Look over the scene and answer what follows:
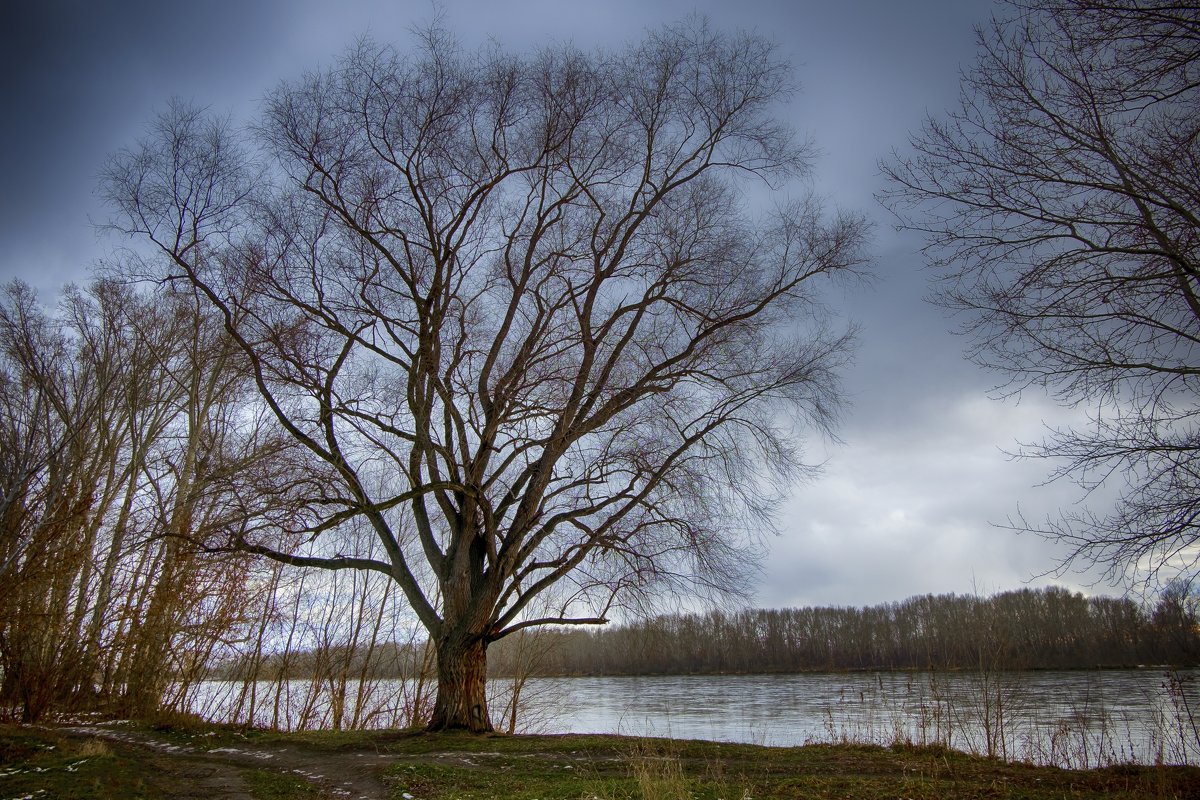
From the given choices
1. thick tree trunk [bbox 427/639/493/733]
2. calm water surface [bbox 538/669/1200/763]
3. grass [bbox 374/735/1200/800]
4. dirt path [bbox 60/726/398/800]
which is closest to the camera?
grass [bbox 374/735/1200/800]

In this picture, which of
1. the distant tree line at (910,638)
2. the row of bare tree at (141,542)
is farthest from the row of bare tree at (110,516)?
the distant tree line at (910,638)

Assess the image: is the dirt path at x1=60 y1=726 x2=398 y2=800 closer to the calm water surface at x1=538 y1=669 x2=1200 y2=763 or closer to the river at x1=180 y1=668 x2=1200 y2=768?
the river at x1=180 y1=668 x2=1200 y2=768

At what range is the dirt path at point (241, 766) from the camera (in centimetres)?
687

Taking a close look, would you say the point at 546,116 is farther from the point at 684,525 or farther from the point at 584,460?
the point at 684,525

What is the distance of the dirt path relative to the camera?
270 inches

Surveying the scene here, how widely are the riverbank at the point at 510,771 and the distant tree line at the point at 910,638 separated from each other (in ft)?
5.72

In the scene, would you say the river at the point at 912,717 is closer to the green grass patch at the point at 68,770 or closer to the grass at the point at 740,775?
the grass at the point at 740,775

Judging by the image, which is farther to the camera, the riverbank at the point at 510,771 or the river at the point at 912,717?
the river at the point at 912,717

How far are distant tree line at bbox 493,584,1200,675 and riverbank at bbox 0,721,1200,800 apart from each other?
1.74 meters

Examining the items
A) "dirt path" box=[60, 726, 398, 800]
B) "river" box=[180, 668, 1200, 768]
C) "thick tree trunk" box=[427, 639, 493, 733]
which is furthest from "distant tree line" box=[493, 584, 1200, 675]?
"dirt path" box=[60, 726, 398, 800]

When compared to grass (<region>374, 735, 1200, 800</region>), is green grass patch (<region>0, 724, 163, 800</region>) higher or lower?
lower

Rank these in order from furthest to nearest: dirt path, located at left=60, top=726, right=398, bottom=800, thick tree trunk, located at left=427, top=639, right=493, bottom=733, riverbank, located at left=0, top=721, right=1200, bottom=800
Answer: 1. thick tree trunk, located at left=427, top=639, right=493, bottom=733
2. dirt path, located at left=60, top=726, right=398, bottom=800
3. riverbank, located at left=0, top=721, right=1200, bottom=800

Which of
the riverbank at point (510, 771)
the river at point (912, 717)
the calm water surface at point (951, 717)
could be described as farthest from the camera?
the calm water surface at point (951, 717)

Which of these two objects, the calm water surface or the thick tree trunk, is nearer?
the calm water surface
